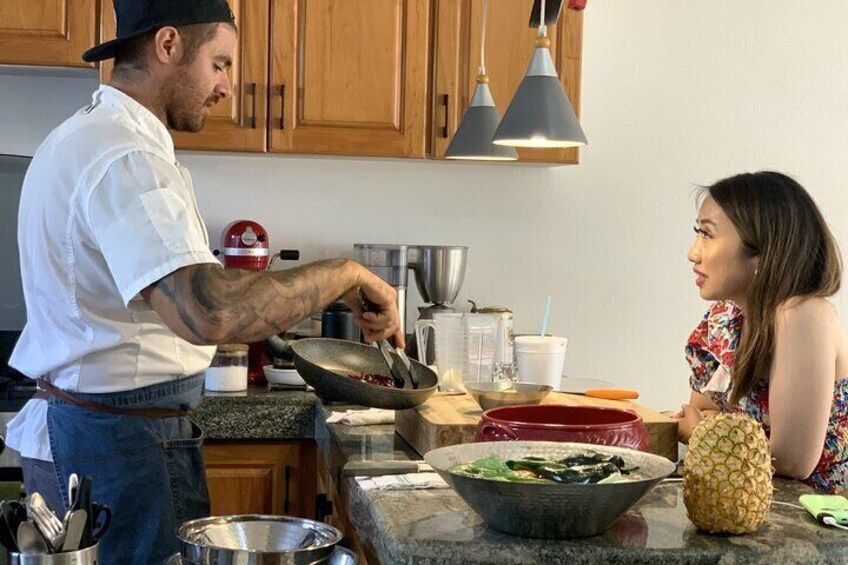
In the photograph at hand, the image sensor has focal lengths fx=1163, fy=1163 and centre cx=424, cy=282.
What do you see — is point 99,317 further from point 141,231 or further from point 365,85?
point 365,85

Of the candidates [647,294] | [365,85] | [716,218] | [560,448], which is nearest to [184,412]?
[560,448]

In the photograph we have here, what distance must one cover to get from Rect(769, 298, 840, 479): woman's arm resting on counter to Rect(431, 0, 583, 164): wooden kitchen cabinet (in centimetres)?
145

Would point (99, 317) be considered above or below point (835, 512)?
above

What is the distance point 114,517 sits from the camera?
79.6 inches

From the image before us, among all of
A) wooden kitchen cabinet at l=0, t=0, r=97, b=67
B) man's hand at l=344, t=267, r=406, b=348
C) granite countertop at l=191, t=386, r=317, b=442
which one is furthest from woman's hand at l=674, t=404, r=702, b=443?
wooden kitchen cabinet at l=0, t=0, r=97, b=67

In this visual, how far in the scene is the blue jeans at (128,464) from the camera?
2.01 metres

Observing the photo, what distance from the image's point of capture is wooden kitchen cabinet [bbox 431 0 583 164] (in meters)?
3.51

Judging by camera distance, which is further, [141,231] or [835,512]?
[141,231]

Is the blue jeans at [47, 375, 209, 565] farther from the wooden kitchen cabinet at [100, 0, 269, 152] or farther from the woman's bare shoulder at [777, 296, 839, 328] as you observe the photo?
the wooden kitchen cabinet at [100, 0, 269, 152]

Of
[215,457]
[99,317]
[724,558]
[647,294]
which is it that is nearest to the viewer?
[724,558]

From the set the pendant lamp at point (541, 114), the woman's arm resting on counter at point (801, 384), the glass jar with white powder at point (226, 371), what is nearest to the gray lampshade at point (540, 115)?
the pendant lamp at point (541, 114)

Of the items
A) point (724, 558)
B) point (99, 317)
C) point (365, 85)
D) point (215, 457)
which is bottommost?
point (215, 457)

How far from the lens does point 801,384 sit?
215 cm

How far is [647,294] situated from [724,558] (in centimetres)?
257
